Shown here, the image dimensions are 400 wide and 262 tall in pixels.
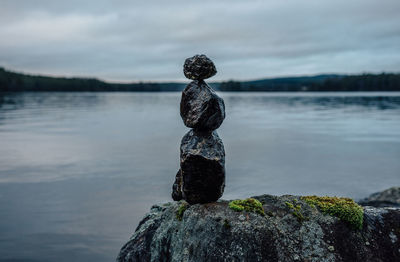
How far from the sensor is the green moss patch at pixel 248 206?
5.94 m

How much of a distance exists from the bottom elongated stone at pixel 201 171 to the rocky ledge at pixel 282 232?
0.87ft

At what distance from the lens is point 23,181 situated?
20.4m

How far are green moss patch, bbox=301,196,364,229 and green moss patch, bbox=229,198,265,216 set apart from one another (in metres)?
0.92

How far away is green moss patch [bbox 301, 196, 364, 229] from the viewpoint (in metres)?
5.75

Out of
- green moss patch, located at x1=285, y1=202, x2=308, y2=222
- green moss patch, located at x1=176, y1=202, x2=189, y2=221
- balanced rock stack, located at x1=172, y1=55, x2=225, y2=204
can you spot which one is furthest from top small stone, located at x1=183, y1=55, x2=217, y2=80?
green moss patch, located at x1=285, y1=202, x2=308, y2=222

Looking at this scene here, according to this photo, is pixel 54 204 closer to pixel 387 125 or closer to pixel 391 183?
pixel 391 183

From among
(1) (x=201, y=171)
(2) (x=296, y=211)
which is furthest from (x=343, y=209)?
(1) (x=201, y=171)

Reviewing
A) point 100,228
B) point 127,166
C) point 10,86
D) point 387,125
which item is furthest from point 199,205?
point 10,86

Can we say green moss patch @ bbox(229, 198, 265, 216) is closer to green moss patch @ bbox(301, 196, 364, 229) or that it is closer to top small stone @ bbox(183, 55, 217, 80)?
green moss patch @ bbox(301, 196, 364, 229)

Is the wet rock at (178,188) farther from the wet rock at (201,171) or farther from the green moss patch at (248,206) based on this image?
the green moss patch at (248,206)

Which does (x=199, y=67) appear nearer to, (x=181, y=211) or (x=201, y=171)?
(x=201, y=171)

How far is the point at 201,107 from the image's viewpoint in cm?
656

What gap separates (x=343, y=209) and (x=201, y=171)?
8.38 ft

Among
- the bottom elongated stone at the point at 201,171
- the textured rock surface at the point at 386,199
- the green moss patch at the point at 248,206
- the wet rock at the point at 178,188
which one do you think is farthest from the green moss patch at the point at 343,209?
the textured rock surface at the point at 386,199
